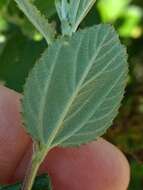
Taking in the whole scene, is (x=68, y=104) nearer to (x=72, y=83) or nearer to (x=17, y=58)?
(x=72, y=83)

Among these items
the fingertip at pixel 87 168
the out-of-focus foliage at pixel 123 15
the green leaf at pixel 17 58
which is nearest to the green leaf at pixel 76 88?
the fingertip at pixel 87 168

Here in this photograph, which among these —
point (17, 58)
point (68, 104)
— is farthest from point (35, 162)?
point (17, 58)

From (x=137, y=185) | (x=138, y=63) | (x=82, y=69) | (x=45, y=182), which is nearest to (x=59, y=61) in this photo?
(x=82, y=69)

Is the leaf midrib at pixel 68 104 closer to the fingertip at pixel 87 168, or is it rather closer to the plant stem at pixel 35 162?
the plant stem at pixel 35 162

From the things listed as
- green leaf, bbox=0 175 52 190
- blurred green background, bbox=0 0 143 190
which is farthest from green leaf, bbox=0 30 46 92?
green leaf, bbox=0 175 52 190

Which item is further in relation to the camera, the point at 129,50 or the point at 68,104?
the point at 129,50
